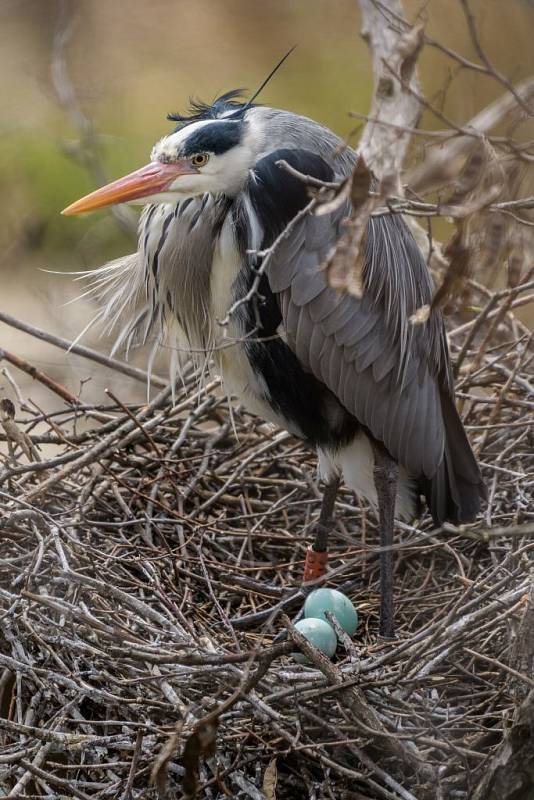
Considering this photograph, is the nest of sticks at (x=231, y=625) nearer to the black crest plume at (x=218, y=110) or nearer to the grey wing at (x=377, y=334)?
the grey wing at (x=377, y=334)

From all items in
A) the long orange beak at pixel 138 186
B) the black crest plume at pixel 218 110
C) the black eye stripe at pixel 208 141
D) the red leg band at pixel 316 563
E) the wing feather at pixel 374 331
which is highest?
the black crest plume at pixel 218 110

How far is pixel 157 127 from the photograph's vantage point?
8445mm

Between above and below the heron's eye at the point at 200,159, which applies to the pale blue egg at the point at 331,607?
below

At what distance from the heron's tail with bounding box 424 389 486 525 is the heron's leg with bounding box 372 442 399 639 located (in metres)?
0.13

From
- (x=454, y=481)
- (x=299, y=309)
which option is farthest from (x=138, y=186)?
(x=454, y=481)

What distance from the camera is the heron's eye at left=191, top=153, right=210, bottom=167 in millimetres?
2689

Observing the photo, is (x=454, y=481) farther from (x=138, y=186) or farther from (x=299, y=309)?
(x=138, y=186)

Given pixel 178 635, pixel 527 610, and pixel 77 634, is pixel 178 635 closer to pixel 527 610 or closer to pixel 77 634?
pixel 77 634

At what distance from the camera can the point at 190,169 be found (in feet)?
8.87

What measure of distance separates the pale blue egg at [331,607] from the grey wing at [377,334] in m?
0.44

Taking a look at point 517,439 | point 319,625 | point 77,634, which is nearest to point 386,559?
point 319,625

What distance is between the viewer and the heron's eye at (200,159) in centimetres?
269

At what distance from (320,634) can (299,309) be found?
753 mm

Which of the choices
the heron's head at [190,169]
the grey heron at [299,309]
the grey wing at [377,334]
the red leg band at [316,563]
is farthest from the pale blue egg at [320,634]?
the heron's head at [190,169]
